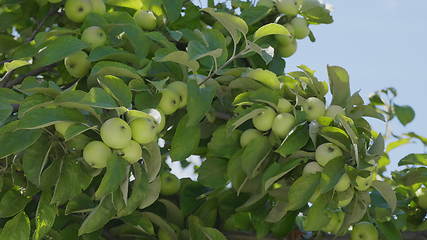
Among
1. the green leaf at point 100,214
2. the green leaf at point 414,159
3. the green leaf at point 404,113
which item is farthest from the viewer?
the green leaf at point 404,113

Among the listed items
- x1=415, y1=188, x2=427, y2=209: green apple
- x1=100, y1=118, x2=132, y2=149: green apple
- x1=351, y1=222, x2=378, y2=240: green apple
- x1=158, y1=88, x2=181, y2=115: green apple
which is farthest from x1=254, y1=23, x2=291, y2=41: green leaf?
x1=415, y1=188, x2=427, y2=209: green apple

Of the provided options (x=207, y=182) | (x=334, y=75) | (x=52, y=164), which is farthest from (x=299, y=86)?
(x=52, y=164)

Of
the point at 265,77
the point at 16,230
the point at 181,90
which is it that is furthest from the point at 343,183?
the point at 16,230

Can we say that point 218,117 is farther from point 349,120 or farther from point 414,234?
point 414,234

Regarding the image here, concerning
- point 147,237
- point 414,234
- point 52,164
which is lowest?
point 147,237

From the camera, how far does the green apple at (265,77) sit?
187 cm

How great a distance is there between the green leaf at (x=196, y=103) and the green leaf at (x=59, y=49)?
30 centimetres

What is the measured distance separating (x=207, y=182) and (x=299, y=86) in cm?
35

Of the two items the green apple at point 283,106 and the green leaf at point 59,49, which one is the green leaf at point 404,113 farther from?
the green leaf at point 59,49

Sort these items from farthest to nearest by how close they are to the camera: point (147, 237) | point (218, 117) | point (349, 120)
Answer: point (147, 237) → point (218, 117) → point (349, 120)

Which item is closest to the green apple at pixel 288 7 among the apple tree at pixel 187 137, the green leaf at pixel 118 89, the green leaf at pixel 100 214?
the apple tree at pixel 187 137

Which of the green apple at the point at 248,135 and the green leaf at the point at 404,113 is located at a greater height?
the green apple at the point at 248,135

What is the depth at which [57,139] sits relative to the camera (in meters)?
1.78

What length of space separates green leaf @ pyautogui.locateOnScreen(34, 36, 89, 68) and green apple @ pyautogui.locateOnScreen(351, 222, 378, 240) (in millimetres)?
877
